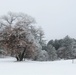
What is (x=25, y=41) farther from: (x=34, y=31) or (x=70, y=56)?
(x=70, y=56)

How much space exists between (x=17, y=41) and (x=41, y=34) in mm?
4028

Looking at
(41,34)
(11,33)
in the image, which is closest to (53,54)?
(41,34)

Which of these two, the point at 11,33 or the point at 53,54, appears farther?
the point at 53,54

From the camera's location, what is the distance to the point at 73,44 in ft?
186
